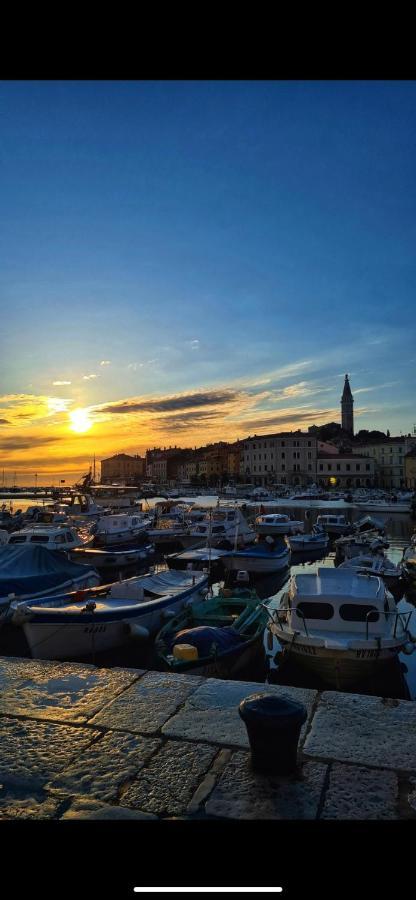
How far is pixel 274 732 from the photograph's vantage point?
12.1 feet

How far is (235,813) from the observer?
3.34 meters

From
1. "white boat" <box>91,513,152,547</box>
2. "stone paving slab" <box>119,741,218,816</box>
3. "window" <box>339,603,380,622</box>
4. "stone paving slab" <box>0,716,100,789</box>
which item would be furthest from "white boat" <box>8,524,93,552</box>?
"stone paving slab" <box>119,741,218,816</box>

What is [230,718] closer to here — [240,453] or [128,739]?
[128,739]

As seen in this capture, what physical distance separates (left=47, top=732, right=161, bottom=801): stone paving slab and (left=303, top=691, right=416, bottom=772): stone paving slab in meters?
1.25

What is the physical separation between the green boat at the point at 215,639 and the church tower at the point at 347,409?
151m

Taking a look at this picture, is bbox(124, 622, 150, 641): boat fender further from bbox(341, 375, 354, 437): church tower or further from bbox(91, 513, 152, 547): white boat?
bbox(341, 375, 354, 437): church tower

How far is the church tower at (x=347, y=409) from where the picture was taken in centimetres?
16050

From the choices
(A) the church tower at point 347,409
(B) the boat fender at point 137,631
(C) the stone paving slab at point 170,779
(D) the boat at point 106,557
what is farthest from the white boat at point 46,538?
(A) the church tower at point 347,409

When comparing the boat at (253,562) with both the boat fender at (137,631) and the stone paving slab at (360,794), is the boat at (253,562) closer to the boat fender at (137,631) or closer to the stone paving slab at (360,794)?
the boat fender at (137,631)

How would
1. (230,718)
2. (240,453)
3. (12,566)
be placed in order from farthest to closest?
(240,453), (12,566), (230,718)

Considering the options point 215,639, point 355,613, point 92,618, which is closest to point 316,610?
point 355,613
